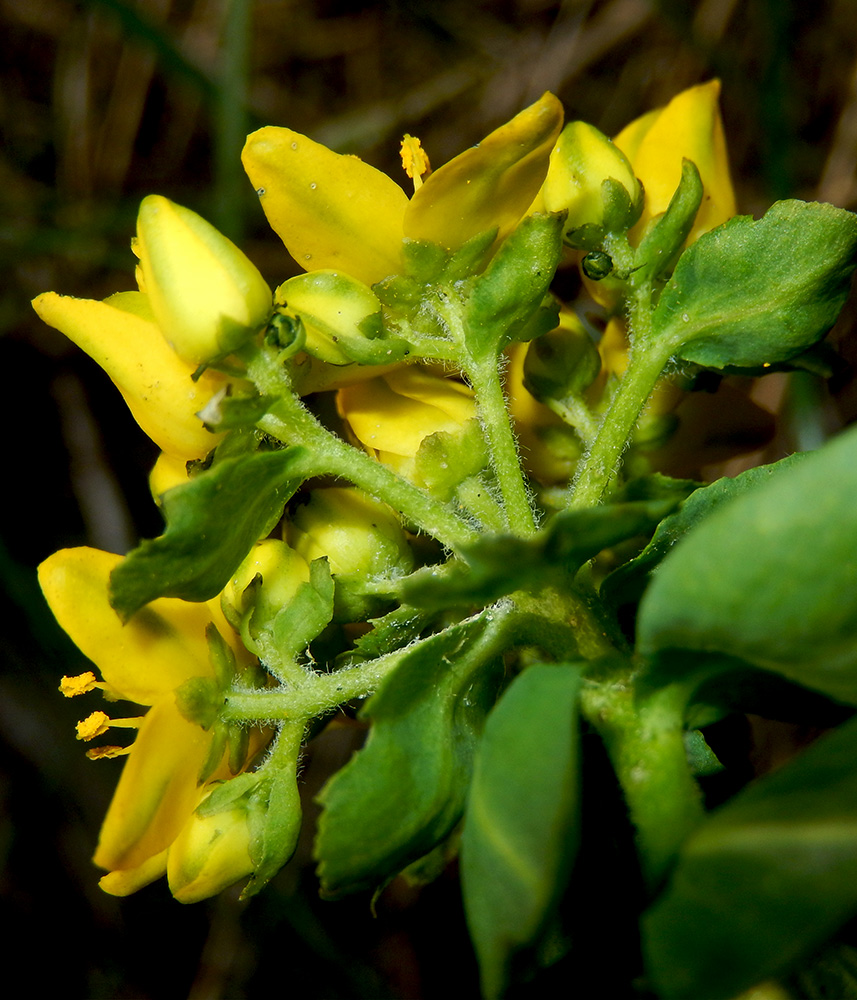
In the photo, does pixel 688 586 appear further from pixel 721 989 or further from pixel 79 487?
pixel 79 487

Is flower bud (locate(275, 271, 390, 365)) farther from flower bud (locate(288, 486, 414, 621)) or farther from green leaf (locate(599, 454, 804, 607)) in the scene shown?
green leaf (locate(599, 454, 804, 607))

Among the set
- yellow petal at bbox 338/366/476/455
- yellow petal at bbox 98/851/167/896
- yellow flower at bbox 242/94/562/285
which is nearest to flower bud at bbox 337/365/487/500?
yellow petal at bbox 338/366/476/455

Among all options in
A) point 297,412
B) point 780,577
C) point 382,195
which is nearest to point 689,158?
point 382,195

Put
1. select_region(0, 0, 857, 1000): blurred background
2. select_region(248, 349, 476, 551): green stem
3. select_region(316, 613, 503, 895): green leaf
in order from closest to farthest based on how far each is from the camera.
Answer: select_region(316, 613, 503, 895): green leaf, select_region(248, 349, 476, 551): green stem, select_region(0, 0, 857, 1000): blurred background

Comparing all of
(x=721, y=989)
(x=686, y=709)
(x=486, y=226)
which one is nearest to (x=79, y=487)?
(x=486, y=226)

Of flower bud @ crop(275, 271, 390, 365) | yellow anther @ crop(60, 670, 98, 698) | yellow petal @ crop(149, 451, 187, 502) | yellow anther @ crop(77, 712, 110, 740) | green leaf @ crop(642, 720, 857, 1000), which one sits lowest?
green leaf @ crop(642, 720, 857, 1000)

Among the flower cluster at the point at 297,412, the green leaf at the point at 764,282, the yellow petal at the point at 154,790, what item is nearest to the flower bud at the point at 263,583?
the flower cluster at the point at 297,412
